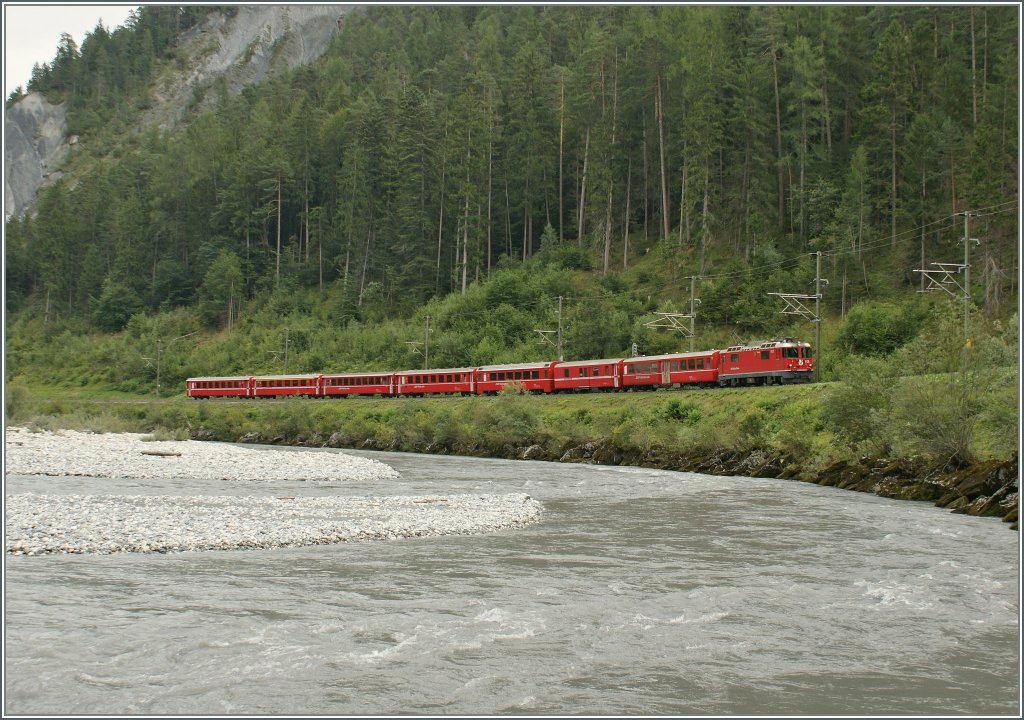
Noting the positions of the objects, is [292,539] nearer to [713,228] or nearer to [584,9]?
[713,228]

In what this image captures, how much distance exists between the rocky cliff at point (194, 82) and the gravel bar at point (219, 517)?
158070 millimetres

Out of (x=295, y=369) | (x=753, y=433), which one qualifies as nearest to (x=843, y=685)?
(x=753, y=433)

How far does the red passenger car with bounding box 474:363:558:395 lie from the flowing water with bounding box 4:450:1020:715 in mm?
37420

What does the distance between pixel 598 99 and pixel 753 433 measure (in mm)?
51791

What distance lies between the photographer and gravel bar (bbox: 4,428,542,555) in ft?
63.2

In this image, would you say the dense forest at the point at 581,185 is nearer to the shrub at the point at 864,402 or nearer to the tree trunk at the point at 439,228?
the tree trunk at the point at 439,228

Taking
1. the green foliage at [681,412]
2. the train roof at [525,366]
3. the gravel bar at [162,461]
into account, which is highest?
the train roof at [525,366]

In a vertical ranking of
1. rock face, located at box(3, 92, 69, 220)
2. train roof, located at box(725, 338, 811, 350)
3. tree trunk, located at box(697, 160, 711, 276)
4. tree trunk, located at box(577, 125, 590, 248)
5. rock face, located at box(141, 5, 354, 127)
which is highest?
rock face, located at box(141, 5, 354, 127)

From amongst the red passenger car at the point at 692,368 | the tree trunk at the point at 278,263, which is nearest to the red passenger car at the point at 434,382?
the red passenger car at the point at 692,368

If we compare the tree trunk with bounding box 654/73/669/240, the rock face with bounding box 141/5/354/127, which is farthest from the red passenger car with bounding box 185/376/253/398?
the rock face with bounding box 141/5/354/127

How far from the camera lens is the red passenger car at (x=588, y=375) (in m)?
55.5

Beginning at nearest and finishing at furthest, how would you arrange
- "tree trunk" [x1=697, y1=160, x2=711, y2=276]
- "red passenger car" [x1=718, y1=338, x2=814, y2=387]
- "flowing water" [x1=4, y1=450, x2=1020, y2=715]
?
"flowing water" [x1=4, y1=450, x2=1020, y2=715]
"red passenger car" [x1=718, y1=338, x2=814, y2=387]
"tree trunk" [x1=697, y1=160, x2=711, y2=276]

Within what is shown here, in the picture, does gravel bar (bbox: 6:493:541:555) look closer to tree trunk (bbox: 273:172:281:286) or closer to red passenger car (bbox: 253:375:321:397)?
red passenger car (bbox: 253:375:321:397)

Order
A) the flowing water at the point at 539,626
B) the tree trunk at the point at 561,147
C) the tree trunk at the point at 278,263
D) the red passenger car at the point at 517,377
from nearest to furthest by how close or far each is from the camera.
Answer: the flowing water at the point at 539,626 < the red passenger car at the point at 517,377 < the tree trunk at the point at 561,147 < the tree trunk at the point at 278,263
